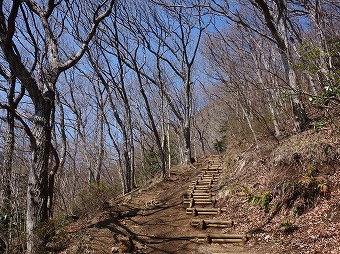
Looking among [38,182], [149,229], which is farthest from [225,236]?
[38,182]

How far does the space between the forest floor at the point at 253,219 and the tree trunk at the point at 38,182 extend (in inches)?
33.0

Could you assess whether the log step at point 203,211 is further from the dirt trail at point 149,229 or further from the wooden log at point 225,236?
the wooden log at point 225,236

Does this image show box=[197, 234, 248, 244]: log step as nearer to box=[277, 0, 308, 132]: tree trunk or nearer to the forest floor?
the forest floor

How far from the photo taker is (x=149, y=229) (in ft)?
26.2

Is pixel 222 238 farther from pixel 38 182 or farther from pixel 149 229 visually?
pixel 38 182

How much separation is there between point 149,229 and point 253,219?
2.93 metres

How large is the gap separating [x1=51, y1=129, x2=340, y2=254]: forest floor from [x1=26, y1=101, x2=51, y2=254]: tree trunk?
0.84 meters

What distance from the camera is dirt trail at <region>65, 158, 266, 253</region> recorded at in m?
6.42

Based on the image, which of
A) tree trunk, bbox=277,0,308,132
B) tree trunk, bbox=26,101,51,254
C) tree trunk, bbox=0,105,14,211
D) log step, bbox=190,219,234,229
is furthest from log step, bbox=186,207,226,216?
tree trunk, bbox=0,105,14,211

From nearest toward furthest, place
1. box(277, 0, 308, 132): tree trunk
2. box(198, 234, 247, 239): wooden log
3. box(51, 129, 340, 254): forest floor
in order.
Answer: box(51, 129, 340, 254): forest floor
box(198, 234, 247, 239): wooden log
box(277, 0, 308, 132): tree trunk

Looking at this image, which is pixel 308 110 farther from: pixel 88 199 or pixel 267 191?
pixel 88 199

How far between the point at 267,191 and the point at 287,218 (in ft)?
4.05

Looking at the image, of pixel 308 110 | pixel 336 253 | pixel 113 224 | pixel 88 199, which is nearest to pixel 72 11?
pixel 88 199

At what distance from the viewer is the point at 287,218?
20.3ft
